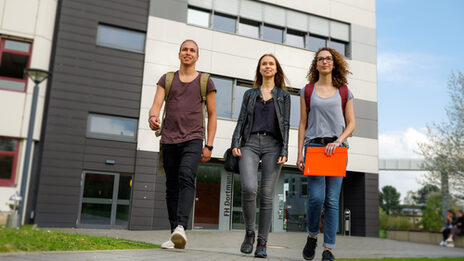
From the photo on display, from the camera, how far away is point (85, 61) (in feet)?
45.6

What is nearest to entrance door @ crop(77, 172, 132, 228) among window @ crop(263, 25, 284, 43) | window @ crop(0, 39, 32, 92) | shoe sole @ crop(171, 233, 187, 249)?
window @ crop(0, 39, 32, 92)

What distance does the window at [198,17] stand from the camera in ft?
50.8

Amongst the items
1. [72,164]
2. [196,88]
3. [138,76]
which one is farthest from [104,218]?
[196,88]

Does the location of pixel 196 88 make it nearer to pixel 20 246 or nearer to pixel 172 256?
pixel 172 256

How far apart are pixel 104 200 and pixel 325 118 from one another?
11.2 metres

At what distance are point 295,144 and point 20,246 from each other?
1386cm

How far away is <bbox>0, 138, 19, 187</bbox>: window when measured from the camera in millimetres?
13094

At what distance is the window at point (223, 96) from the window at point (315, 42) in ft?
14.8

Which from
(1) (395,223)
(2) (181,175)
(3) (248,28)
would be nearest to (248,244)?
(2) (181,175)

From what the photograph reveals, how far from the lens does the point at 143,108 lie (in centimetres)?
1420

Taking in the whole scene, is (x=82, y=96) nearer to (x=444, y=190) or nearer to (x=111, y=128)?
(x=111, y=128)

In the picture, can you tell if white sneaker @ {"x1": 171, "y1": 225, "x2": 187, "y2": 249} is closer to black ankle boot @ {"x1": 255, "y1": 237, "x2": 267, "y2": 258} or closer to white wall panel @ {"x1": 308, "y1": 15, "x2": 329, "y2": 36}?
black ankle boot @ {"x1": 255, "y1": 237, "x2": 267, "y2": 258}

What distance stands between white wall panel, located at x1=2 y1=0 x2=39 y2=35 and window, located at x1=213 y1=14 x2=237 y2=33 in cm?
653

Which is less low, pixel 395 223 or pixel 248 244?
pixel 248 244
